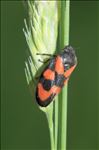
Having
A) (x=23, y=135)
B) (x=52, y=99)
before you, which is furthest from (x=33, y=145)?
(x=52, y=99)

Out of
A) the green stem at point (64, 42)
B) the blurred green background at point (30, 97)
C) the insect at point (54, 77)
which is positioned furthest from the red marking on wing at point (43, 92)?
the blurred green background at point (30, 97)

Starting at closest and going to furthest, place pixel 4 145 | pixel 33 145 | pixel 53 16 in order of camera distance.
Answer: pixel 53 16, pixel 4 145, pixel 33 145

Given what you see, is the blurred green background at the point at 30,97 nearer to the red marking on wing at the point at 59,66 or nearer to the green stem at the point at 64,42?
the red marking on wing at the point at 59,66

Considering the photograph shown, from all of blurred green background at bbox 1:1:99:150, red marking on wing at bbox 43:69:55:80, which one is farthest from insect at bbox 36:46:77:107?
blurred green background at bbox 1:1:99:150

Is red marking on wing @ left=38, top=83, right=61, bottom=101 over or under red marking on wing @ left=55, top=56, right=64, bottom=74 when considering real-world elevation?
under

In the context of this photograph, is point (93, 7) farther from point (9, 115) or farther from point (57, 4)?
point (57, 4)

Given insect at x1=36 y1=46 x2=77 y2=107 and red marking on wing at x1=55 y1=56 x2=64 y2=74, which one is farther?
red marking on wing at x1=55 y1=56 x2=64 y2=74

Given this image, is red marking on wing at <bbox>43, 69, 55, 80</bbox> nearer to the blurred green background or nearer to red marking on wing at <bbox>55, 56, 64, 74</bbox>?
red marking on wing at <bbox>55, 56, 64, 74</bbox>
